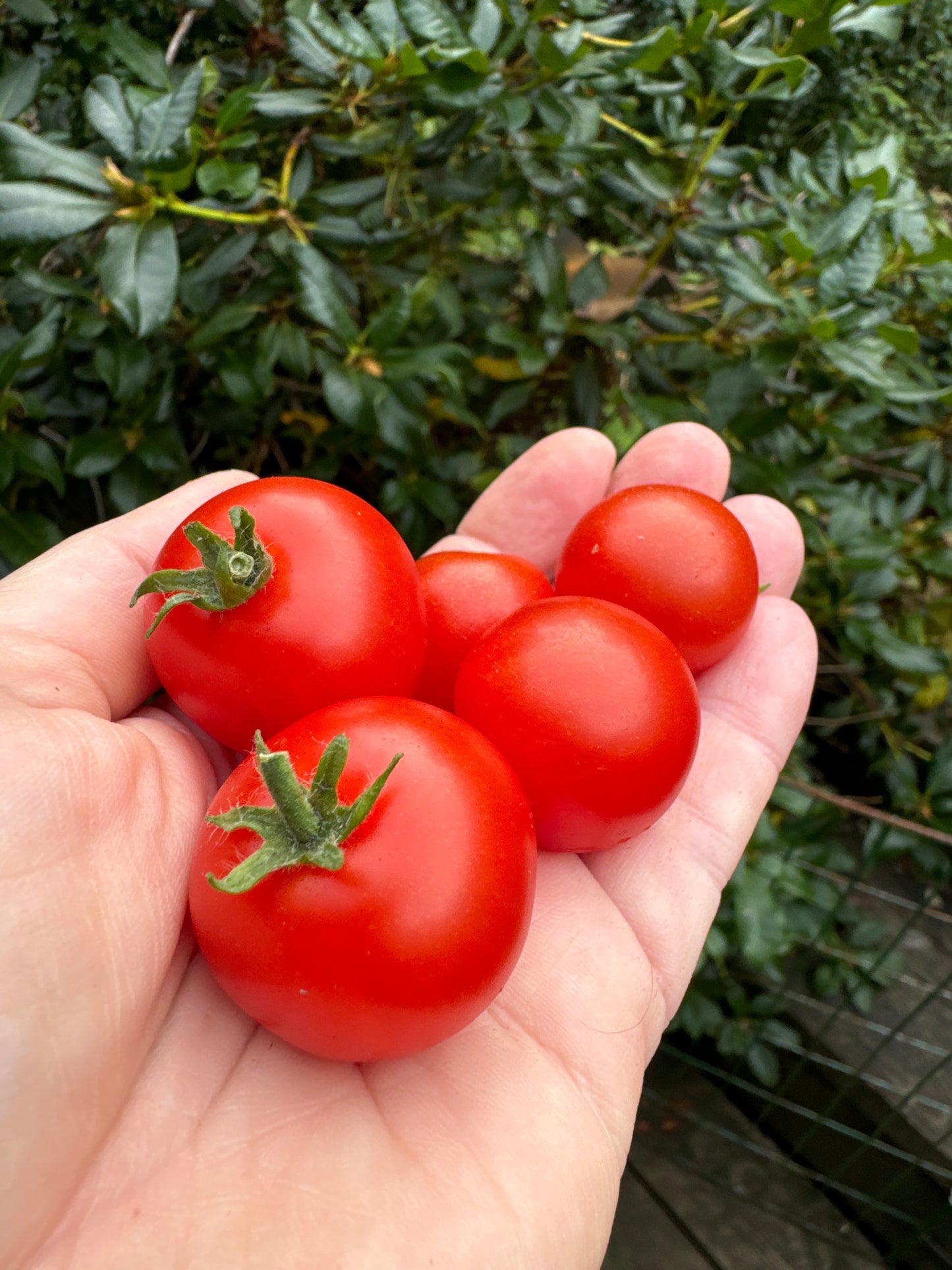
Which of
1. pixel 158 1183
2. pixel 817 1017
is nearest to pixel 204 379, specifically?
pixel 158 1183

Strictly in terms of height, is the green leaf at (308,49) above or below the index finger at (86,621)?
above

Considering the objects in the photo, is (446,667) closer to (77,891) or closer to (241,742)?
(241,742)

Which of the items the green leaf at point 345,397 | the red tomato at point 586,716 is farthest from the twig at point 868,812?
the green leaf at point 345,397

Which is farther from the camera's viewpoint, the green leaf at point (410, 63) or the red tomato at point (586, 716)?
the green leaf at point (410, 63)

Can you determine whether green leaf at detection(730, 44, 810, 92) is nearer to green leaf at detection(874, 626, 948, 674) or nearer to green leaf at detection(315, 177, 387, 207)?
green leaf at detection(315, 177, 387, 207)

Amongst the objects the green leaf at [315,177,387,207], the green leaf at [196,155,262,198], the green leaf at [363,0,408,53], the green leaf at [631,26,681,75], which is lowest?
the green leaf at [315,177,387,207]

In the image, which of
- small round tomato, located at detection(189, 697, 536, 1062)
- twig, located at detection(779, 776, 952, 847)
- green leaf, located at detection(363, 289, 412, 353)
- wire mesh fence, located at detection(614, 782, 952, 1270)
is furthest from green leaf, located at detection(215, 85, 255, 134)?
wire mesh fence, located at detection(614, 782, 952, 1270)

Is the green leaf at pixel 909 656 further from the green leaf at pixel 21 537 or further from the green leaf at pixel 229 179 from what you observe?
the green leaf at pixel 21 537
